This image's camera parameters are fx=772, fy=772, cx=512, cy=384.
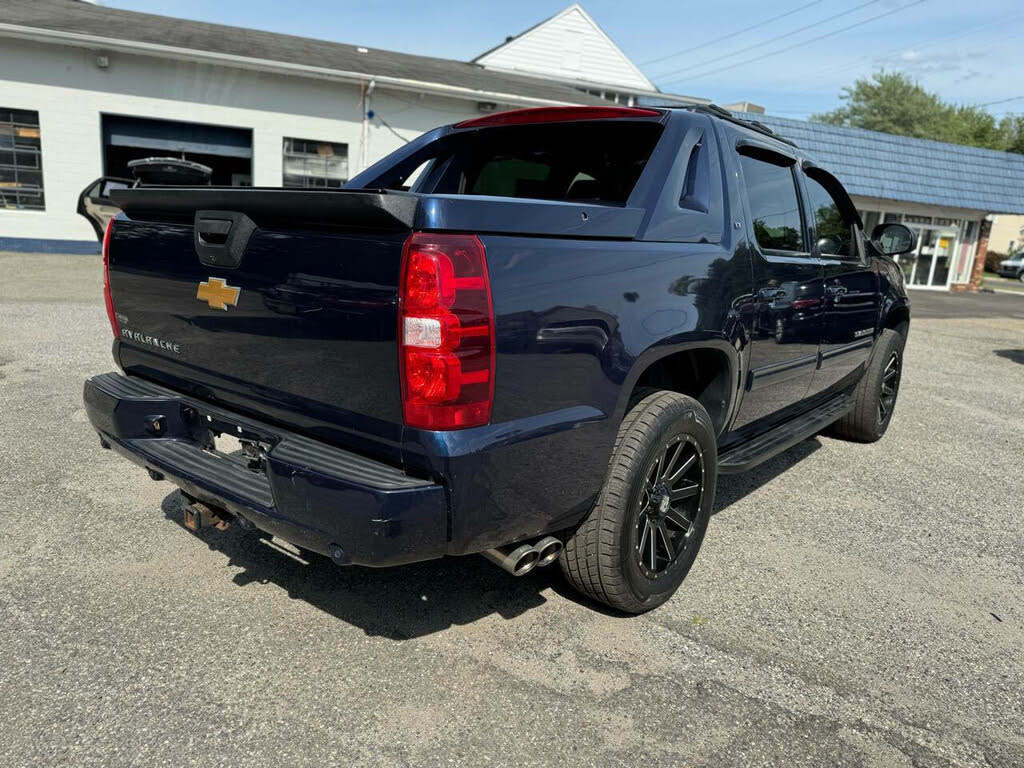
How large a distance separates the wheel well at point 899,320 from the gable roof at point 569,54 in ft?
80.9

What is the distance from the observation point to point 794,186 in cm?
411

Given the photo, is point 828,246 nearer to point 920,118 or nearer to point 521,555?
point 521,555

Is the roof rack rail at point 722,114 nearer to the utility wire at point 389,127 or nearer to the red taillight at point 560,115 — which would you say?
the red taillight at point 560,115

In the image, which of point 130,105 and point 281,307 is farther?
point 130,105

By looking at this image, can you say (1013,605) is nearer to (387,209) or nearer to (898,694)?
(898,694)

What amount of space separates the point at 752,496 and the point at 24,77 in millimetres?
16324

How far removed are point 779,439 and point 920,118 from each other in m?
61.6

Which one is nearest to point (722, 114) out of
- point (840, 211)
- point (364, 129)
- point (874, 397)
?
point (840, 211)

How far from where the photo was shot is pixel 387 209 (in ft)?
6.79

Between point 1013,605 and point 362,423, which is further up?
point 362,423

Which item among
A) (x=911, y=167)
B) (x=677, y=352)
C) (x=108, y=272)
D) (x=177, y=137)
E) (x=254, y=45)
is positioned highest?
(x=254, y=45)

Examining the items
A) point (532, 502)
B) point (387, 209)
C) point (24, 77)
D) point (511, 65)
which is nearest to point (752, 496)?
point (532, 502)

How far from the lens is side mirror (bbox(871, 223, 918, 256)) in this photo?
5414mm

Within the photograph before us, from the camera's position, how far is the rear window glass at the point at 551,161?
3656 mm
